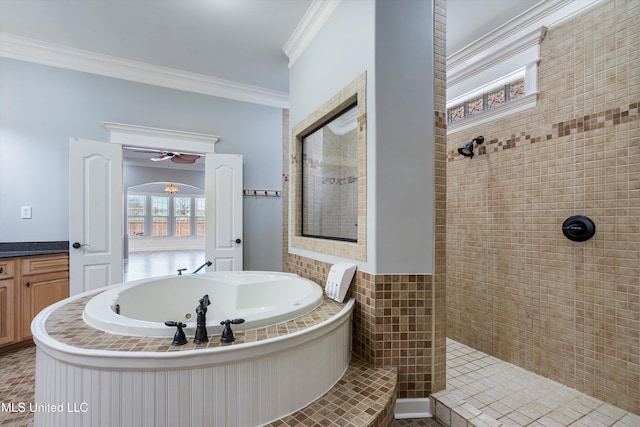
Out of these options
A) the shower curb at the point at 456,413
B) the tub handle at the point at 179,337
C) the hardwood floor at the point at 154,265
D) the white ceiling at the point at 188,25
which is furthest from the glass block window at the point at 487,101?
the hardwood floor at the point at 154,265

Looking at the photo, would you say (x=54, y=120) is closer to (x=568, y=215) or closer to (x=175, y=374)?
(x=175, y=374)

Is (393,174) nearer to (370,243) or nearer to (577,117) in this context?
(370,243)

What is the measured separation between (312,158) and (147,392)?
196 cm

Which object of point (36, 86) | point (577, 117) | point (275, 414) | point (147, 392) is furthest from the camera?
point (36, 86)

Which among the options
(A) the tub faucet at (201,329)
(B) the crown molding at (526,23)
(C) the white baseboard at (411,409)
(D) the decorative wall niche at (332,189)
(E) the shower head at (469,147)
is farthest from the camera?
(E) the shower head at (469,147)

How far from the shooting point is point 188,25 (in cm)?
244

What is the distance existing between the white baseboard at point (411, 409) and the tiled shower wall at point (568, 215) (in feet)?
3.40

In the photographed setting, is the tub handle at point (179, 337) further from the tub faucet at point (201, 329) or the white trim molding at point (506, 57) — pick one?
the white trim molding at point (506, 57)

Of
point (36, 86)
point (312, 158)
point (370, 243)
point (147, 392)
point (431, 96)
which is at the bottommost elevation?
point (147, 392)

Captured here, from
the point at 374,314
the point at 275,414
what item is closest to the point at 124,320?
the point at 275,414

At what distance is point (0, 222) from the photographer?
8.71 ft

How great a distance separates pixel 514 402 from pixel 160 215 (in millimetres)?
10342

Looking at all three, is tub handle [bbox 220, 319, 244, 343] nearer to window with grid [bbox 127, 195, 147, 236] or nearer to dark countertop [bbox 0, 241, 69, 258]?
dark countertop [bbox 0, 241, 69, 258]

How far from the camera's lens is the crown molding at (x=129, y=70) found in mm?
2684
